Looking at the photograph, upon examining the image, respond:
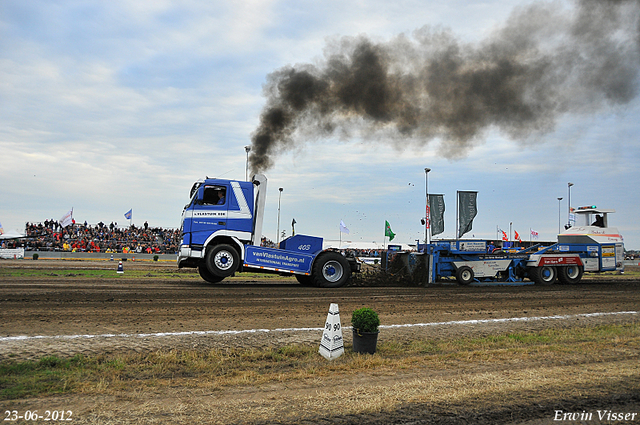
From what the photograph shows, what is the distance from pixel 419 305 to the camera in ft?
39.7

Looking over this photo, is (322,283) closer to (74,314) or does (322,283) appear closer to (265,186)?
(265,186)

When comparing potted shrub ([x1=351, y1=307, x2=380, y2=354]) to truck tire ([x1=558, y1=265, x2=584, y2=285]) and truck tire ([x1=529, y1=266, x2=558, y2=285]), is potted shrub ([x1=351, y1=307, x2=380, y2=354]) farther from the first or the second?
truck tire ([x1=558, y1=265, x2=584, y2=285])

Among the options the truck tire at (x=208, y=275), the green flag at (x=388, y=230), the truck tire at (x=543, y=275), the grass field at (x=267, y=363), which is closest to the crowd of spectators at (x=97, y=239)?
the green flag at (x=388, y=230)

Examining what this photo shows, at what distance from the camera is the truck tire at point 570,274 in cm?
1984

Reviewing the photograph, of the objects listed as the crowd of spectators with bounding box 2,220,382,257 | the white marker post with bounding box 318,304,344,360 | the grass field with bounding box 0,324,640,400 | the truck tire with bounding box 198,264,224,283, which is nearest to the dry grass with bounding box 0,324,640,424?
the grass field with bounding box 0,324,640,400

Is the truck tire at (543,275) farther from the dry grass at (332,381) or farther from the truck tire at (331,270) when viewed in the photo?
the dry grass at (332,381)

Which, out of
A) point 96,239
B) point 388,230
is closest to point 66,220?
point 96,239

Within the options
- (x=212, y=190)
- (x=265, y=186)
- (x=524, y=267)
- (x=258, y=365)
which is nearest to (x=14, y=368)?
(x=258, y=365)

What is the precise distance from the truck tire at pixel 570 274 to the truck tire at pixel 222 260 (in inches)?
545

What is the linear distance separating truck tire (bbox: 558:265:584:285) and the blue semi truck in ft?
32.3

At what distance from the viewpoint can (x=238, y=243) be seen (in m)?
15.8

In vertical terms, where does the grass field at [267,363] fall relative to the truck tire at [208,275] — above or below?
below

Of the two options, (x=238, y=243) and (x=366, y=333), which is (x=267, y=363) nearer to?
(x=366, y=333)

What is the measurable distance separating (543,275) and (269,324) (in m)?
14.8
